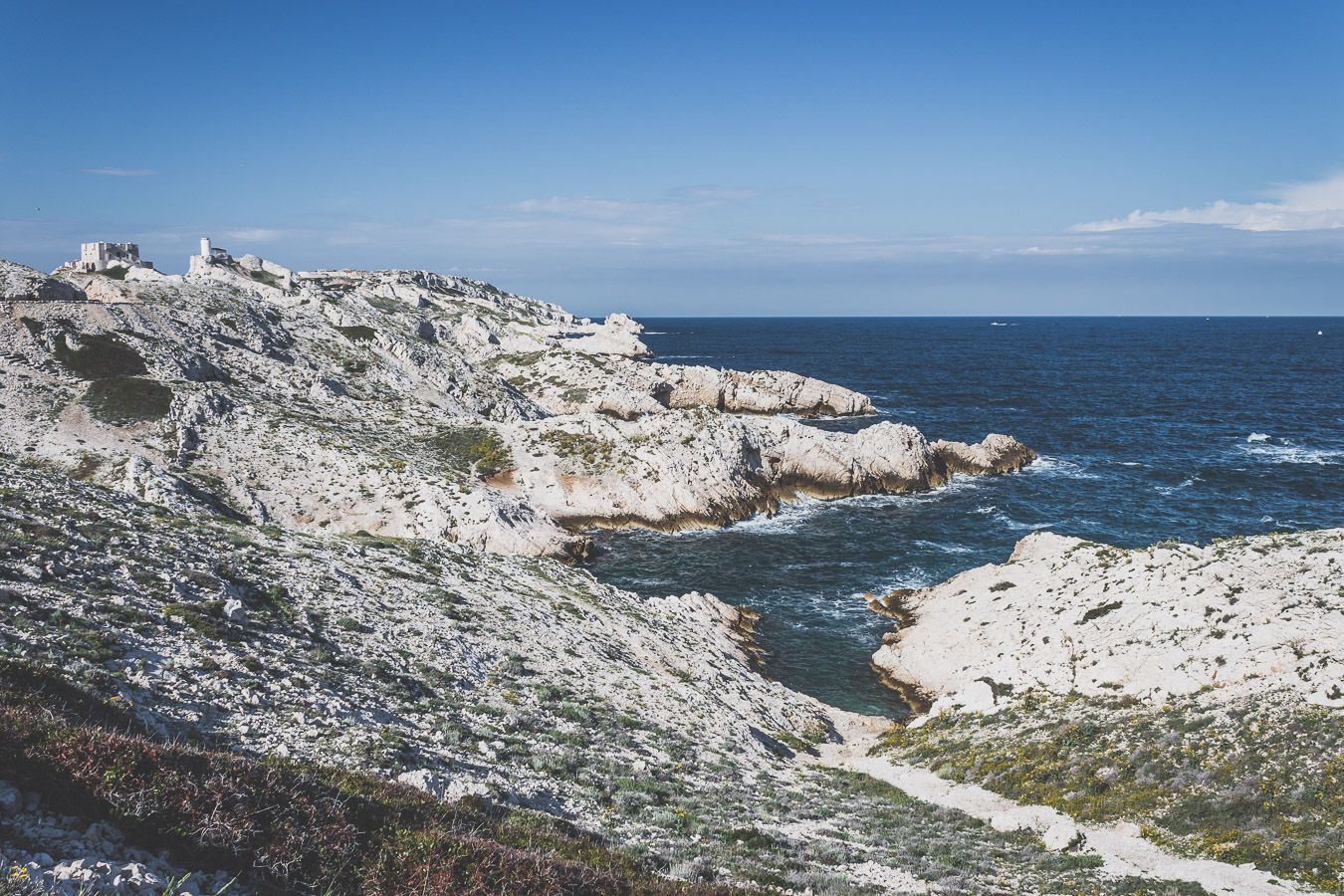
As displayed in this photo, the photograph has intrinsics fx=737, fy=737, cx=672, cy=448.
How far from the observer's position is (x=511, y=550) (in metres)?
47.9

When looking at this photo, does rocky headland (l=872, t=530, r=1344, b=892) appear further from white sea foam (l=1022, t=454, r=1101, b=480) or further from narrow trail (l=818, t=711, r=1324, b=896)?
white sea foam (l=1022, t=454, r=1101, b=480)

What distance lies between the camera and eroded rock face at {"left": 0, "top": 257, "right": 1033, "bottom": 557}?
159ft

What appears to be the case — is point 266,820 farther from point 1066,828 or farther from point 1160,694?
point 1160,694

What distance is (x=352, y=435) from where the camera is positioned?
60344mm

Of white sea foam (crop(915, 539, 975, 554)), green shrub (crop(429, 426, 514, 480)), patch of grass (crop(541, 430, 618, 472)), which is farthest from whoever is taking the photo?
patch of grass (crop(541, 430, 618, 472))

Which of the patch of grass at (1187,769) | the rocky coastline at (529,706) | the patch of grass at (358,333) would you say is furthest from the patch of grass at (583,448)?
the patch of grass at (1187,769)

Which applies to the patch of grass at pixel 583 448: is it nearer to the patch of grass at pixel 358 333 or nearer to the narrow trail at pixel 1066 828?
the patch of grass at pixel 358 333

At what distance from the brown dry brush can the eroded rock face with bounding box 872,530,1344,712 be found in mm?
22089

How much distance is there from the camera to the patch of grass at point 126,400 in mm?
51844

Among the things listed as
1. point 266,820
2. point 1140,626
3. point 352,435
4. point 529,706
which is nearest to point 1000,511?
point 1140,626

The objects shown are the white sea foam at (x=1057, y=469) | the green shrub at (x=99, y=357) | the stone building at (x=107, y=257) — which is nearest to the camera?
the green shrub at (x=99, y=357)

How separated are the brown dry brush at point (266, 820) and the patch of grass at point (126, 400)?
4850 centimetres

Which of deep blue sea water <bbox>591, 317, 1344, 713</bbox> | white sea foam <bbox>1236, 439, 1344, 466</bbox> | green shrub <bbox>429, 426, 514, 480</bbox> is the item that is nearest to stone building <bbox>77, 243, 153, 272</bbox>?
green shrub <bbox>429, 426, 514, 480</bbox>

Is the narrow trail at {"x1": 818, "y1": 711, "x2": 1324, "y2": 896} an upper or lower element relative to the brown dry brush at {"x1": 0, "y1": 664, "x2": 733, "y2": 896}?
lower
